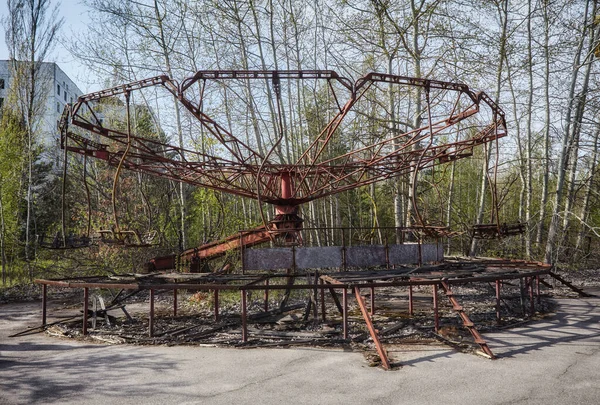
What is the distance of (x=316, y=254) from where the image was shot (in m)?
9.61

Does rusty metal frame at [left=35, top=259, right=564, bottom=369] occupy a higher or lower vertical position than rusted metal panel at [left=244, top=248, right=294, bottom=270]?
lower

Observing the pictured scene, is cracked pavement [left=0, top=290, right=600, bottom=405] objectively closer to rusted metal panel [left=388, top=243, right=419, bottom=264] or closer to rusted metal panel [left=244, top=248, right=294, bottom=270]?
rusted metal panel [left=244, top=248, right=294, bottom=270]

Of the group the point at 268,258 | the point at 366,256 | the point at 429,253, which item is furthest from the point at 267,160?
the point at 429,253

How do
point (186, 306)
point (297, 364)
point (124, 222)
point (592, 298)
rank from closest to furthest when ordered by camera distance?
point (297, 364) → point (592, 298) → point (186, 306) → point (124, 222)

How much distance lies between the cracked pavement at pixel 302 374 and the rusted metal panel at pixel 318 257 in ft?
7.71

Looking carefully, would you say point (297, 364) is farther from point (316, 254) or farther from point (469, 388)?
point (316, 254)

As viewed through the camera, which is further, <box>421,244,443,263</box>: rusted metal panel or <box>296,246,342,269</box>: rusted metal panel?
<box>421,244,443,263</box>: rusted metal panel

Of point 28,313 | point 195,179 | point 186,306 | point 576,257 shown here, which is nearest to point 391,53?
point 195,179

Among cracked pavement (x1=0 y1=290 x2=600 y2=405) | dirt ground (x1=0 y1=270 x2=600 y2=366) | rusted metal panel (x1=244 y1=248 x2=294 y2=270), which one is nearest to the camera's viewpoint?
cracked pavement (x1=0 y1=290 x2=600 y2=405)

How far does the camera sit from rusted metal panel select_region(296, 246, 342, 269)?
31.1 feet

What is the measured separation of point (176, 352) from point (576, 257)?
19140 mm

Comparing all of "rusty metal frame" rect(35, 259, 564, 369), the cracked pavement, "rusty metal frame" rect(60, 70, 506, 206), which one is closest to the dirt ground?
"rusty metal frame" rect(35, 259, 564, 369)

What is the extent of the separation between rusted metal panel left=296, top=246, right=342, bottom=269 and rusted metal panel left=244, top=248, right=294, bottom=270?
20cm

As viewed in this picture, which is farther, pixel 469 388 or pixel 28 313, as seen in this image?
pixel 28 313
